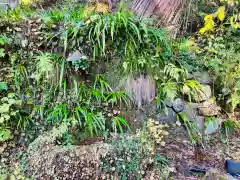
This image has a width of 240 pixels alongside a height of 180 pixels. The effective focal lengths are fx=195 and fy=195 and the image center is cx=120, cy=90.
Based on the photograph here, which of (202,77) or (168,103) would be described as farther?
(202,77)

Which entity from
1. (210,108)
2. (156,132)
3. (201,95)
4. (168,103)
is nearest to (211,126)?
(210,108)

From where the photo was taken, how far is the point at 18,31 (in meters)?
2.36

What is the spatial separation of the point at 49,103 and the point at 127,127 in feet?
3.21

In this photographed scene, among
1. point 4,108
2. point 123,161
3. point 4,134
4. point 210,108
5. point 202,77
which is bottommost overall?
point 123,161

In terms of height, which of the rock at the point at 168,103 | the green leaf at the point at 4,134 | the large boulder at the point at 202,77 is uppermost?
the large boulder at the point at 202,77

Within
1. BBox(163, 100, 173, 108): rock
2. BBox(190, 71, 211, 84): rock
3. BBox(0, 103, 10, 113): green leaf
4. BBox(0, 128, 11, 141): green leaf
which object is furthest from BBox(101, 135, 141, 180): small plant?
BBox(190, 71, 211, 84): rock

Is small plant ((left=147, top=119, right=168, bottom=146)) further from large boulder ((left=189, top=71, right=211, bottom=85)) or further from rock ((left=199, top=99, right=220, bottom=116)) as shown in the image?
large boulder ((left=189, top=71, right=211, bottom=85))

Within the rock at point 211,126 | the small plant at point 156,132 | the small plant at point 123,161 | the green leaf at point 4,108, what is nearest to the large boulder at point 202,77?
the rock at point 211,126

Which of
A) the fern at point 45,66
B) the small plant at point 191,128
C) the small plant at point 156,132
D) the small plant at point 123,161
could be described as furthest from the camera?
the small plant at point 191,128

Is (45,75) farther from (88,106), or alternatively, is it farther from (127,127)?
(127,127)

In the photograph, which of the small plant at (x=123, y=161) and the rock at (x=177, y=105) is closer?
the small plant at (x=123, y=161)

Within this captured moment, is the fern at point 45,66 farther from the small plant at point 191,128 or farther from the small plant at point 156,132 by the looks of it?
the small plant at point 191,128

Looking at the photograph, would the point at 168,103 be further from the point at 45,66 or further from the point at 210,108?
the point at 45,66

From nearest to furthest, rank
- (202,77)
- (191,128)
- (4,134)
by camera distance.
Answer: (4,134) < (191,128) < (202,77)
